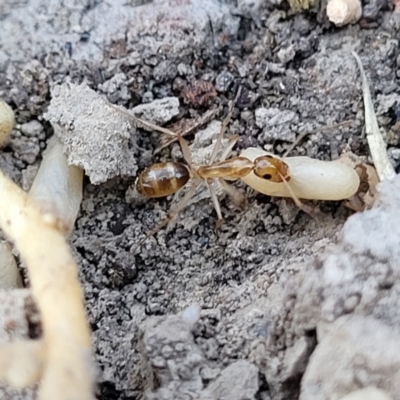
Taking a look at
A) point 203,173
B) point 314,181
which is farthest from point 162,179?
point 314,181

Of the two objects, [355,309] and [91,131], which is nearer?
[355,309]

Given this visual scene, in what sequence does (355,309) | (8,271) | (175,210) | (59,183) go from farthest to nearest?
(175,210) → (59,183) → (8,271) → (355,309)

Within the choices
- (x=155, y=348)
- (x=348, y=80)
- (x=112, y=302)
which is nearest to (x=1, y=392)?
(x=155, y=348)

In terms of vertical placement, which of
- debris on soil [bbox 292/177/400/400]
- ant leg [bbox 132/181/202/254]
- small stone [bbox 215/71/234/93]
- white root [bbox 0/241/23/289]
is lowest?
debris on soil [bbox 292/177/400/400]

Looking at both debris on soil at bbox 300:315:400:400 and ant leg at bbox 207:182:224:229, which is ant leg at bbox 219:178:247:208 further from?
debris on soil at bbox 300:315:400:400

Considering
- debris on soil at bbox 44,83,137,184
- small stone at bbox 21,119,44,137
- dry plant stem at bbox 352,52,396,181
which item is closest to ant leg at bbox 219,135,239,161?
debris on soil at bbox 44,83,137,184

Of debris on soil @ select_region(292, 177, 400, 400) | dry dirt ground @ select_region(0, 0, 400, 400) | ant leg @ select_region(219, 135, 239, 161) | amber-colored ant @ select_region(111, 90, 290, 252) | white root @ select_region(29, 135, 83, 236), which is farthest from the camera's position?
ant leg @ select_region(219, 135, 239, 161)

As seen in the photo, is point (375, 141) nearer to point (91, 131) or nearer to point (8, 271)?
point (91, 131)
